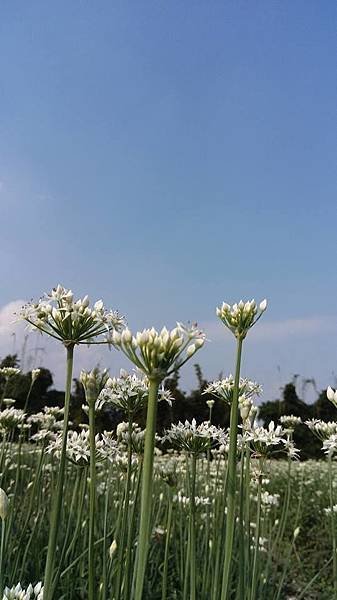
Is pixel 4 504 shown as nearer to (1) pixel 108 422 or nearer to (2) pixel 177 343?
(2) pixel 177 343

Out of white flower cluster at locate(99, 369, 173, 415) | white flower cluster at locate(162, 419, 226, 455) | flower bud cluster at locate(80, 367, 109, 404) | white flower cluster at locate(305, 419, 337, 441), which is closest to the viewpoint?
flower bud cluster at locate(80, 367, 109, 404)

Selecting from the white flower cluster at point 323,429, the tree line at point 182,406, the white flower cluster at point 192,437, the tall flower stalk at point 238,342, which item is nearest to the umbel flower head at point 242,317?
the tall flower stalk at point 238,342

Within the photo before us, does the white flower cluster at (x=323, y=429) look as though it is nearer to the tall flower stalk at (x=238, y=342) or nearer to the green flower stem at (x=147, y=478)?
the tall flower stalk at (x=238, y=342)

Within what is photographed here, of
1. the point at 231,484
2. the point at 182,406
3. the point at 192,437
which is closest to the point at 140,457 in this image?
the point at 192,437

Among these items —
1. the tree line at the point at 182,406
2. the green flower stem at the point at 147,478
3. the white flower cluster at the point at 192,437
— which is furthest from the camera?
the tree line at the point at 182,406

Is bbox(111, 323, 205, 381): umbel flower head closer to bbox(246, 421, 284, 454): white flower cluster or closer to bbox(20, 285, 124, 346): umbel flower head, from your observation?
bbox(20, 285, 124, 346): umbel flower head

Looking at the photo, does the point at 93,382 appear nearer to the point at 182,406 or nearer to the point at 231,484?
the point at 231,484

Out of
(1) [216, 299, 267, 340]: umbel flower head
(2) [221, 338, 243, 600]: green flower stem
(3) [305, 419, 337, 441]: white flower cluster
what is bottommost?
(2) [221, 338, 243, 600]: green flower stem

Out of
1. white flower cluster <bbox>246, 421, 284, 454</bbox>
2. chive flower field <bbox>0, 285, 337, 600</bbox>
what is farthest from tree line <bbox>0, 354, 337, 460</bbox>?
white flower cluster <bbox>246, 421, 284, 454</bbox>

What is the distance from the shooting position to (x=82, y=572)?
3.65m

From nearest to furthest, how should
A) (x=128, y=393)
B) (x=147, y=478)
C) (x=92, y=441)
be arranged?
(x=147, y=478) → (x=92, y=441) → (x=128, y=393)

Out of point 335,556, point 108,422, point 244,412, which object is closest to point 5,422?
point 244,412

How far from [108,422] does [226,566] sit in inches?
485

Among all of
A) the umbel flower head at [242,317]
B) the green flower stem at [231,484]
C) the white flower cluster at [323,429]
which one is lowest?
the green flower stem at [231,484]
